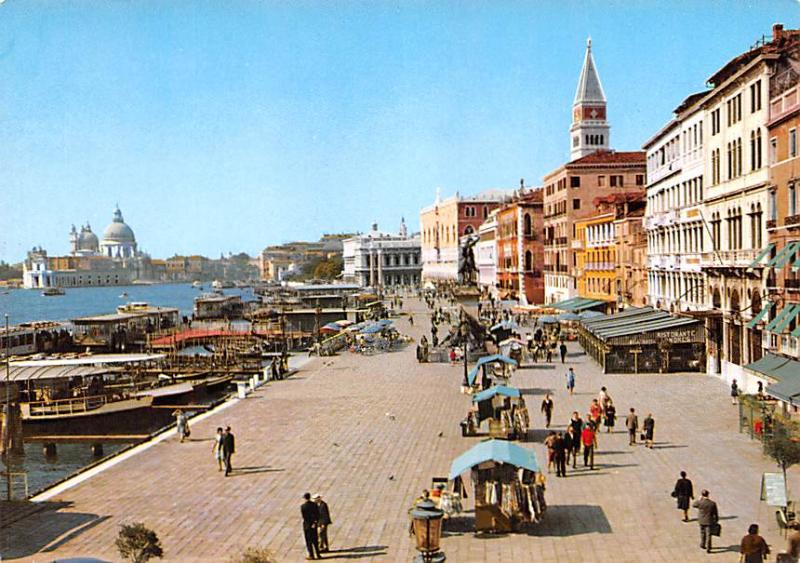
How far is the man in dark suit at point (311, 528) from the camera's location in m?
13.3

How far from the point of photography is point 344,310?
9750 centimetres

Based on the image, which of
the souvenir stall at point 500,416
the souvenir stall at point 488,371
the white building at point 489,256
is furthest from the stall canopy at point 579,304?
the white building at point 489,256

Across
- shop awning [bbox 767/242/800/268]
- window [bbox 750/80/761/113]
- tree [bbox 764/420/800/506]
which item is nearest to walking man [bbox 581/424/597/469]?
tree [bbox 764/420/800/506]

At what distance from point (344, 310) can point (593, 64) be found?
4763 cm

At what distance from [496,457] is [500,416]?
322 inches

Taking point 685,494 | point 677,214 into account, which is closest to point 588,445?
point 685,494

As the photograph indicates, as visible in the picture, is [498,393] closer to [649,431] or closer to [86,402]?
[649,431]

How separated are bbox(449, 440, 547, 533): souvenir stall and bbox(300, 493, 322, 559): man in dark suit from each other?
2.70m

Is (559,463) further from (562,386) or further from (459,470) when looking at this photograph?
(562,386)

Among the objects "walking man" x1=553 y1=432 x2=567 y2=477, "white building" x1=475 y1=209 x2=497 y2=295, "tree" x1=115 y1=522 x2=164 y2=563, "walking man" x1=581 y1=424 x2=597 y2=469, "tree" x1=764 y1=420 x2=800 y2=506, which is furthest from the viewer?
"white building" x1=475 y1=209 x2=497 y2=295

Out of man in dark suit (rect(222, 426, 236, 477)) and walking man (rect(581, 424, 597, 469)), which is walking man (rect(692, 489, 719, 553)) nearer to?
walking man (rect(581, 424, 597, 469))

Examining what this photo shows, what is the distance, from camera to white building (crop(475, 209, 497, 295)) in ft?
341

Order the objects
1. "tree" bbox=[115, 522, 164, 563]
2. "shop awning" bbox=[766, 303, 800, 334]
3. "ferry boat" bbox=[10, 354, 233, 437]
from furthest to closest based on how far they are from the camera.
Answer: "ferry boat" bbox=[10, 354, 233, 437] < "shop awning" bbox=[766, 303, 800, 334] < "tree" bbox=[115, 522, 164, 563]

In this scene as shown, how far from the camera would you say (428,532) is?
12039mm
